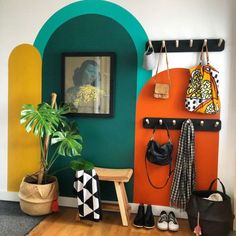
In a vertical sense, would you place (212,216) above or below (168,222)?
above

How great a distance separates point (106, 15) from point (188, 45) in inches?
35.6

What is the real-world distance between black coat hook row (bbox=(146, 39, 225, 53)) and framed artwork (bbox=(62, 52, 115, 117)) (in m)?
0.47

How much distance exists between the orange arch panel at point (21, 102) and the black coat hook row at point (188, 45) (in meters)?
1.30

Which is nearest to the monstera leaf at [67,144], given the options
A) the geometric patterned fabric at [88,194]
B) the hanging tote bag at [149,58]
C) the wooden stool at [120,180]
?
the geometric patterned fabric at [88,194]

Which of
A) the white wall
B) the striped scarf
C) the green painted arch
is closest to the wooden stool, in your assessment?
the striped scarf

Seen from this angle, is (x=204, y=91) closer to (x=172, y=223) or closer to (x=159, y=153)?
(x=159, y=153)

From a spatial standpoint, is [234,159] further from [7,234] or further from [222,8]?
[7,234]

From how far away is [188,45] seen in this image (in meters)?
2.70

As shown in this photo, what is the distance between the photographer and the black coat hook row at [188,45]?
2.64 meters

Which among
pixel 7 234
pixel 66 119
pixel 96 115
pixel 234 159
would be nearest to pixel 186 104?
pixel 234 159

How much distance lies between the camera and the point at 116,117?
9.57 ft

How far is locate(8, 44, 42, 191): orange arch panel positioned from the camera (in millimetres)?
3070

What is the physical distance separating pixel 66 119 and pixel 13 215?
1.10 m

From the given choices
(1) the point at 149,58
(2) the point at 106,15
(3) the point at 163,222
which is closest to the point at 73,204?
(3) the point at 163,222
